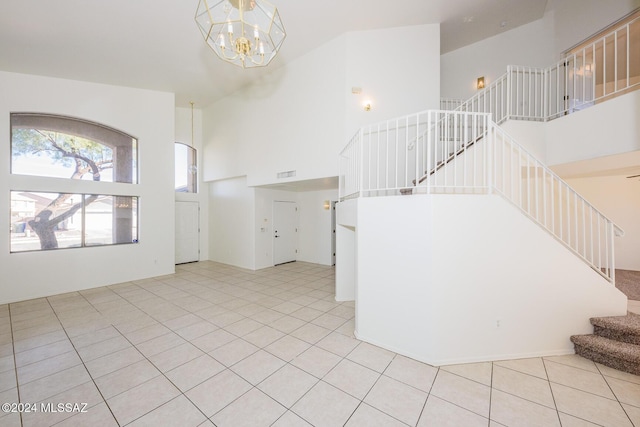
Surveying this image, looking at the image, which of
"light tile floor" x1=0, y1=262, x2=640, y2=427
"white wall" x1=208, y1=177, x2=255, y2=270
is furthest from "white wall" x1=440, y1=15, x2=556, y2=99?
"white wall" x1=208, y1=177, x2=255, y2=270

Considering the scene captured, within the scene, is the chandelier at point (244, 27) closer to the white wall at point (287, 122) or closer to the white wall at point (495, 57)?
the white wall at point (287, 122)

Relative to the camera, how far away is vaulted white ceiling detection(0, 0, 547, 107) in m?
3.79

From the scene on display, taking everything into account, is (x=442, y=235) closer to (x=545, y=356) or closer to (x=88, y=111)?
(x=545, y=356)

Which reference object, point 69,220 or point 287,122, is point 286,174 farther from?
point 69,220

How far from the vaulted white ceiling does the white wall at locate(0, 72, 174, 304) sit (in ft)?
1.15

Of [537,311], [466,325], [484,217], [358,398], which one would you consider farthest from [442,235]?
[358,398]

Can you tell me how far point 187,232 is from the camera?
7.80 m

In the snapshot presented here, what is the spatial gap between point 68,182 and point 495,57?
1030 centimetres

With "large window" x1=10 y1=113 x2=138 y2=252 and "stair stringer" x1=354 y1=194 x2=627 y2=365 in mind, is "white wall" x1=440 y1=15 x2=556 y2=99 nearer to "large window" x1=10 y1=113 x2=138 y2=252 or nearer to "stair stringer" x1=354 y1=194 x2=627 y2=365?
"stair stringer" x1=354 y1=194 x2=627 y2=365

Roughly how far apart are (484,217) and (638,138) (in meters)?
2.06

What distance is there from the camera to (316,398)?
216cm

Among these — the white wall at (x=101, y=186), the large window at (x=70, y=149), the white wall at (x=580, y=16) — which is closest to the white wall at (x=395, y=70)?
the white wall at (x=580, y=16)

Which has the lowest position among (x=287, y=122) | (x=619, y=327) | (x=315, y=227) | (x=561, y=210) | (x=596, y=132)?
(x=619, y=327)

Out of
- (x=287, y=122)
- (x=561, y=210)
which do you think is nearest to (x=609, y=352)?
(x=561, y=210)
